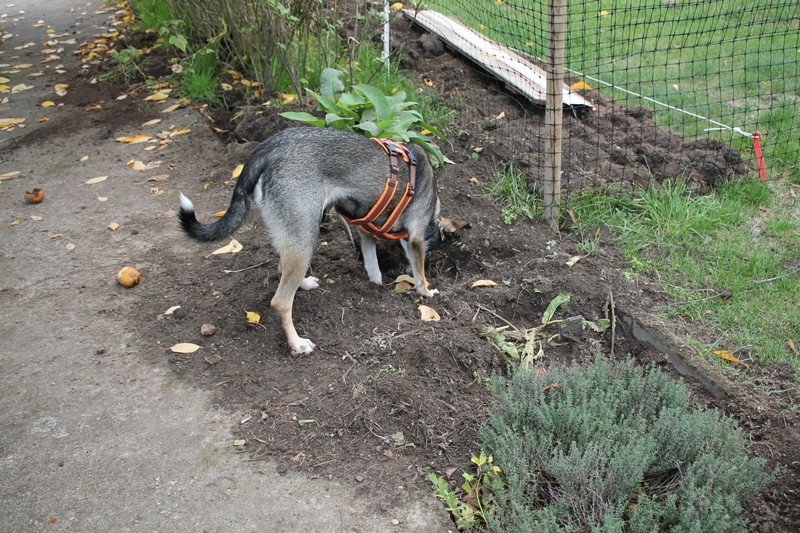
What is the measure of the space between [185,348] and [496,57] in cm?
491

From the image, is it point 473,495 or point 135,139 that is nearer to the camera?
point 473,495

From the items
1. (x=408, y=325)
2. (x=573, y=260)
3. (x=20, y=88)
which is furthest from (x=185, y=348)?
(x=20, y=88)

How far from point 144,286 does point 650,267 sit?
3.63 metres

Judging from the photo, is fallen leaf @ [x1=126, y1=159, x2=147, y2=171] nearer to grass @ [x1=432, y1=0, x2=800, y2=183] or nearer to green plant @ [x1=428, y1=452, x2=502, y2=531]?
grass @ [x1=432, y1=0, x2=800, y2=183]

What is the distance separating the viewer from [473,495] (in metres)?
3.07

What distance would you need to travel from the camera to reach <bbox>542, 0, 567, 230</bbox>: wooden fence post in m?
4.68

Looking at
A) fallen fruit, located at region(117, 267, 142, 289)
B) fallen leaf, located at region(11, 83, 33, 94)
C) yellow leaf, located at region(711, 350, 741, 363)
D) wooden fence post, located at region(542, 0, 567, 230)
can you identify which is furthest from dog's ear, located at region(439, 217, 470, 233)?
fallen leaf, located at region(11, 83, 33, 94)

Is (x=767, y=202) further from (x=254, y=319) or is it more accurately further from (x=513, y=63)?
(x=254, y=319)

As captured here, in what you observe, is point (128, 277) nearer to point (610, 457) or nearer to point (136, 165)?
point (136, 165)

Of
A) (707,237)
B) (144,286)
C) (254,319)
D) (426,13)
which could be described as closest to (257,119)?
(144,286)

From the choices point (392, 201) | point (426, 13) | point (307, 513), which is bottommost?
point (307, 513)

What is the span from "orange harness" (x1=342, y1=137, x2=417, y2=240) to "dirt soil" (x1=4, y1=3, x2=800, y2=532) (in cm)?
46

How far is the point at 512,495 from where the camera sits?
2859 mm

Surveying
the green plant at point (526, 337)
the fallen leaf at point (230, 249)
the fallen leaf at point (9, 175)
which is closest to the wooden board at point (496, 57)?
the green plant at point (526, 337)
